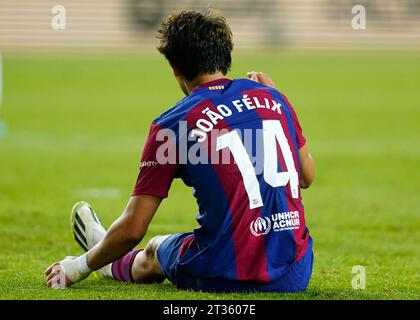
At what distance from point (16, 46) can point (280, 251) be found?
99.9 feet

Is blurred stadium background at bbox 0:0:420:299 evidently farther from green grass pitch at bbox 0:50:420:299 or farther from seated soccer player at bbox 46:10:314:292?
seated soccer player at bbox 46:10:314:292

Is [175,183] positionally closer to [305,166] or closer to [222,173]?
[305,166]

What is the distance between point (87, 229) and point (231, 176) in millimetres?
1359

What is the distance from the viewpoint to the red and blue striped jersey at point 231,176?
5.03 metres

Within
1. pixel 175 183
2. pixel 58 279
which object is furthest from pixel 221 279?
pixel 175 183

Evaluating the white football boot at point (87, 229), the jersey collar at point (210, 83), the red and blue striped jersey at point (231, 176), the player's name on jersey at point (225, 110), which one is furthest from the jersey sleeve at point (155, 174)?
the white football boot at point (87, 229)

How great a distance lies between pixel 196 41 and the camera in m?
5.09

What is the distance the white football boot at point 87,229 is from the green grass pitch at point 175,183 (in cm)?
26

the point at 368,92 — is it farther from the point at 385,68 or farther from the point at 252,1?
the point at 252,1

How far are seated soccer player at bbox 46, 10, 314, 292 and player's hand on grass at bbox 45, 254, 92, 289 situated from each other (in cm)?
6

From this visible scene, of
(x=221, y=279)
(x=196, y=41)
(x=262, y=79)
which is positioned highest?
(x=196, y=41)

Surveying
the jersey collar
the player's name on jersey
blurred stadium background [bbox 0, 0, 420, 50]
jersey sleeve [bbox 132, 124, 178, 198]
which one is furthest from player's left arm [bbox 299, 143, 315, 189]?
blurred stadium background [bbox 0, 0, 420, 50]

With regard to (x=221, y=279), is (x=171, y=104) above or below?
below
